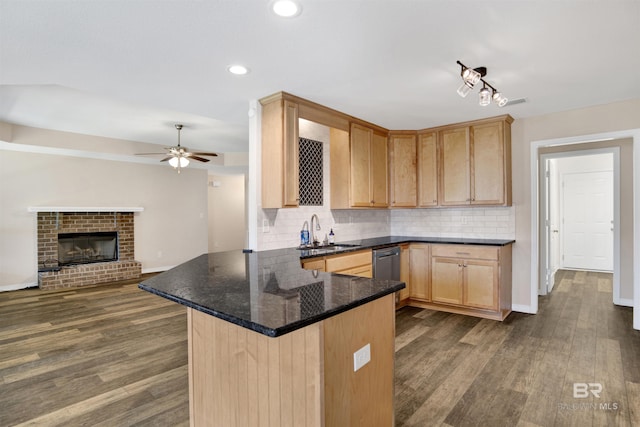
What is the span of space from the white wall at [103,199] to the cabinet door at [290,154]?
4.17m

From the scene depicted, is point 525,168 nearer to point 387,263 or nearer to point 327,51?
point 387,263

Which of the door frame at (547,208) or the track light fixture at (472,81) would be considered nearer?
the track light fixture at (472,81)

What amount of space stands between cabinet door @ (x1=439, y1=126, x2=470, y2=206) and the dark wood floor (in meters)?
1.50

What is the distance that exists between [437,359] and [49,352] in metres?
3.50

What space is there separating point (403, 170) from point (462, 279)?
1.65 m

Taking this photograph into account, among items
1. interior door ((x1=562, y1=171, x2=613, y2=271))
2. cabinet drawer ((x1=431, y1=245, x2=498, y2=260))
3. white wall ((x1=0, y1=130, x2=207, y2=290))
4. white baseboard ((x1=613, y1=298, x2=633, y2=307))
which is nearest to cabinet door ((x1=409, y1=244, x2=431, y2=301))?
cabinet drawer ((x1=431, y1=245, x2=498, y2=260))

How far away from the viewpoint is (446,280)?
13.4ft

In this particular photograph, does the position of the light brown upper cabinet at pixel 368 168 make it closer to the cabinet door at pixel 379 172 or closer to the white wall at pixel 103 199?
the cabinet door at pixel 379 172

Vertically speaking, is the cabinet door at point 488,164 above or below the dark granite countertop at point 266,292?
above

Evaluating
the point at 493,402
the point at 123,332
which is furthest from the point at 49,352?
the point at 493,402

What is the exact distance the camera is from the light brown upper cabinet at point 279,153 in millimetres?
3084

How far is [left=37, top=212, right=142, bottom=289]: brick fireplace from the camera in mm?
5691

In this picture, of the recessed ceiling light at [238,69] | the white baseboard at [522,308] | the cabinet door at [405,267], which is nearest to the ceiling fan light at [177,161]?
the recessed ceiling light at [238,69]

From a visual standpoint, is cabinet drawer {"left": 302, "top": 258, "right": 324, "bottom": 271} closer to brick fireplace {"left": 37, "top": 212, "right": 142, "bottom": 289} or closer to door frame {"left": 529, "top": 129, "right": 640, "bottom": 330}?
door frame {"left": 529, "top": 129, "right": 640, "bottom": 330}
